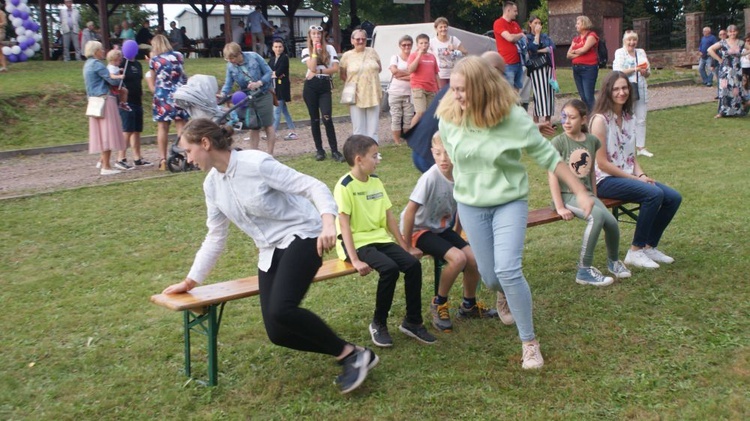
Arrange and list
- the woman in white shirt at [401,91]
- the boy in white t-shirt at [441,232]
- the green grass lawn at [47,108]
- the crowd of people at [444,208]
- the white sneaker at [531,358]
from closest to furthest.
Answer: the crowd of people at [444,208], the white sneaker at [531,358], the boy in white t-shirt at [441,232], the woman in white shirt at [401,91], the green grass lawn at [47,108]

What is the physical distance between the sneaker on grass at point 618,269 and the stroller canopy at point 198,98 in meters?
6.29

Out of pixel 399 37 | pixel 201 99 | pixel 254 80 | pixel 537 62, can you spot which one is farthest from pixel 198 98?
pixel 399 37

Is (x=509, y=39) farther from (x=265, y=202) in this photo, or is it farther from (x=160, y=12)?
(x=160, y=12)

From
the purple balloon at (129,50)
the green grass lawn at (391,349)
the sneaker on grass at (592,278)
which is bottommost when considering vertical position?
the green grass lawn at (391,349)

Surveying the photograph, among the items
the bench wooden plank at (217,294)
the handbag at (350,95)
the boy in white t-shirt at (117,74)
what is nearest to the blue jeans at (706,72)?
the handbag at (350,95)

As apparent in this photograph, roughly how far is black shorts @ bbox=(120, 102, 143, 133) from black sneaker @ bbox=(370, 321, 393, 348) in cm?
799

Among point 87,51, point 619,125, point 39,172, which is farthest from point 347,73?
point 619,125

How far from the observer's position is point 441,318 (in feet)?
17.9

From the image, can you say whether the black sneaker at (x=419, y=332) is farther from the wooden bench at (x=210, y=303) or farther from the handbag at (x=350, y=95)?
the handbag at (x=350, y=95)

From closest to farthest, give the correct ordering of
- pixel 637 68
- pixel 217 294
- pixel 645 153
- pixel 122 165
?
1. pixel 217 294
2. pixel 637 68
3. pixel 645 153
4. pixel 122 165

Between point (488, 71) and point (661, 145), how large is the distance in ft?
29.1

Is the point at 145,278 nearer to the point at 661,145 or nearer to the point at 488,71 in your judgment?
the point at 488,71

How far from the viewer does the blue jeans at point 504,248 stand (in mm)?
4609

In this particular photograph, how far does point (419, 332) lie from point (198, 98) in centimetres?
680
